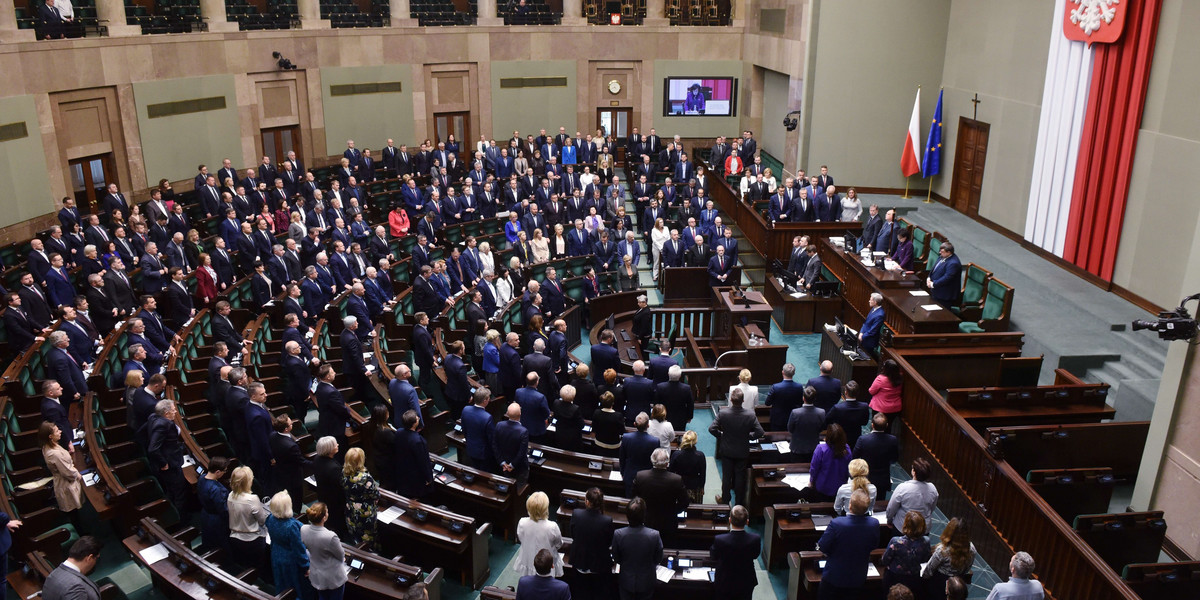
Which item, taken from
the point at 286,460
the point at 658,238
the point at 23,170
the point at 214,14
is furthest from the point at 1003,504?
the point at 214,14

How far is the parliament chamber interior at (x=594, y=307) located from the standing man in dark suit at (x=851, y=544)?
0.09 ft

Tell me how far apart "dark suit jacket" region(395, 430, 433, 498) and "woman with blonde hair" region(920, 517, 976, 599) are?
3847 millimetres

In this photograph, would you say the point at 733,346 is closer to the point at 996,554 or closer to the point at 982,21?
the point at 996,554

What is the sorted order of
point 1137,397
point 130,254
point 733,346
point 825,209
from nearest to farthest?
point 1137,397 → point 733,346 → point 130,254 → point 825,209

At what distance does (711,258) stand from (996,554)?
6995 mm

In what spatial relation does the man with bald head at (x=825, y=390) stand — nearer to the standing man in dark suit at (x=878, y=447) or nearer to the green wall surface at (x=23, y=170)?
the standing man in dark suit at (x=878, y=447)

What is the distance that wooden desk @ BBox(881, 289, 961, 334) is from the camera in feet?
33.9

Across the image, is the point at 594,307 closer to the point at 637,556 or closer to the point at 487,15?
the point at 637,556

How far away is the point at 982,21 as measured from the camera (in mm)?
15617

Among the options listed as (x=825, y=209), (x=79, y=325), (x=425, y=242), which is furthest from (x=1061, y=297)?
(x=79, y=325)

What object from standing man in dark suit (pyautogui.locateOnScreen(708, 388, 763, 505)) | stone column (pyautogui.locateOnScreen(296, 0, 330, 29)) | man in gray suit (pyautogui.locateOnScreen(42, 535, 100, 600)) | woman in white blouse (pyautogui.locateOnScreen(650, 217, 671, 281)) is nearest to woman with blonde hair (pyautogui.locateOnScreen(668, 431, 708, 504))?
standing man in dark suit (pyautogui.locateOnScreen(708, 388, 763, 505))

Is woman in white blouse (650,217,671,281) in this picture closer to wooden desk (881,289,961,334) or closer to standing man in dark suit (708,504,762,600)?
wooden desk (881,289,961,334)

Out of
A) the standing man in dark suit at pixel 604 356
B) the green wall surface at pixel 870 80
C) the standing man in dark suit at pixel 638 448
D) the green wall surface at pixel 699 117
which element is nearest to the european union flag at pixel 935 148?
the green wall surface at pixel 870 80

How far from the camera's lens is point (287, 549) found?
574cm
